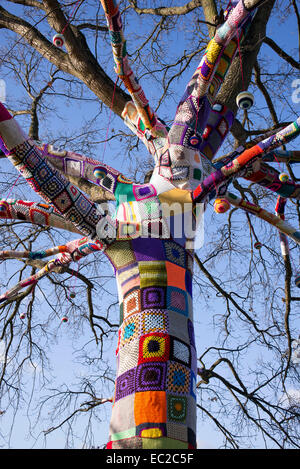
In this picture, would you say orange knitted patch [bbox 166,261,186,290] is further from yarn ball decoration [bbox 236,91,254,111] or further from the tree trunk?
yarn ball decoration [bbox 236,91,254,111]

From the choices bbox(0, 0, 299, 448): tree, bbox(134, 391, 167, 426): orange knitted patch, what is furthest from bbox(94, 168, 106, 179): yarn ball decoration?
bbox(134, 391, 167, 426): orange knitted patch

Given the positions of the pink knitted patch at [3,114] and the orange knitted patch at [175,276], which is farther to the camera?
the orange knitted patch at [175,276]

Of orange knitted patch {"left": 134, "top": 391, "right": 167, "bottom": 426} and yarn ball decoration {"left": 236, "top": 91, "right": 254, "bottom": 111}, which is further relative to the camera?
yarn ball decoration {"left": 236, "top": 91, "right": 254, "bottom": 111}

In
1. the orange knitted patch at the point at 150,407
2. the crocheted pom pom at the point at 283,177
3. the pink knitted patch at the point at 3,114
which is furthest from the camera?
the crocheted pom pom at the point at 283,177

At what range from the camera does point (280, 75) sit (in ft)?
17.4

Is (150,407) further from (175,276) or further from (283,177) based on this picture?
(283,177)

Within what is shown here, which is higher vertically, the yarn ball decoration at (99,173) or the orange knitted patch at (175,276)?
the yarn ball decoration at (99,173)

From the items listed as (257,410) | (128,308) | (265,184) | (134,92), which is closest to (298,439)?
(257,410)

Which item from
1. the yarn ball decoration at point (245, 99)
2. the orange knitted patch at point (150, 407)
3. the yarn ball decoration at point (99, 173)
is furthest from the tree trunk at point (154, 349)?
the yarn ball decoration at point (245, 99)

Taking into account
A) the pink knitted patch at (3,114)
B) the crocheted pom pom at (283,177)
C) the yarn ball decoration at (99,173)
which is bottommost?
the pink knitted patch at (3,114)

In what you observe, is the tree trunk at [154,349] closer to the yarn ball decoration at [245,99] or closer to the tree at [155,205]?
the tree at [155,205]

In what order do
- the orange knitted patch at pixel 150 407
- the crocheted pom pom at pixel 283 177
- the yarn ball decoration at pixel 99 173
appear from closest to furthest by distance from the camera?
the orange knitted patch at pixel 150 407, the yarn ball decoration at pixel 99 173, the crocheted pom pom at pixel 283 177

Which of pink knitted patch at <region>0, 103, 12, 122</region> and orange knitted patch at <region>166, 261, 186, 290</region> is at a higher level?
pink knitted patch at <region>0, 103, 12, 122</region>

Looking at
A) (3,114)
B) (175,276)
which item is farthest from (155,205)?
(3,114)
